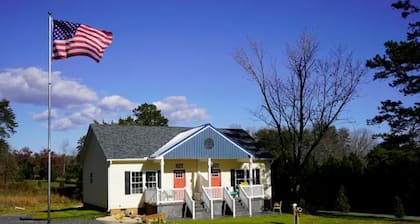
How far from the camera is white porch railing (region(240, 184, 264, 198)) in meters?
26.6

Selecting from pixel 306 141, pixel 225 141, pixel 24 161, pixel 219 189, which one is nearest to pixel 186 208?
pixel 219 189

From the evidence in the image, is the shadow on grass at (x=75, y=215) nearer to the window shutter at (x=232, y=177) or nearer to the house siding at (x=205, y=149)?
the house siding at (x=205, y=149)

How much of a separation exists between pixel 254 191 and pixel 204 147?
3908 mm

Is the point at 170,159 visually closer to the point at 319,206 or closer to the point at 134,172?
the point at 134,172

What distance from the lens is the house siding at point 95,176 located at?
85.3 feet

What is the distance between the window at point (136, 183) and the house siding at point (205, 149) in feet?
6.77

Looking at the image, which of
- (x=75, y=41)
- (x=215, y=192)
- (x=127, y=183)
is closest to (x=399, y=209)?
(x=215, y=192)

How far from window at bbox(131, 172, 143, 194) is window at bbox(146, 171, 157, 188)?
1.38 ft

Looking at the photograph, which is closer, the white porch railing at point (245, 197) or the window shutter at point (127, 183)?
the window shutter at point (127, 183)

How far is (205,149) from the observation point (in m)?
26.6

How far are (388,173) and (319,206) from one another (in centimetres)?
564

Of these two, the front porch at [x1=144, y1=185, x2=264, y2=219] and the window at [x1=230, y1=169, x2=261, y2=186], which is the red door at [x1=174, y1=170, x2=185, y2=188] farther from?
the window at [x1=230, y1=169, x2=261, y2=186]

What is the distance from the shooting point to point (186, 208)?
24.8m

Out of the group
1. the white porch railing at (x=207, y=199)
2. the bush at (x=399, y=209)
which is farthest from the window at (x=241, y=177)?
the bush at (x=399, y=209)
